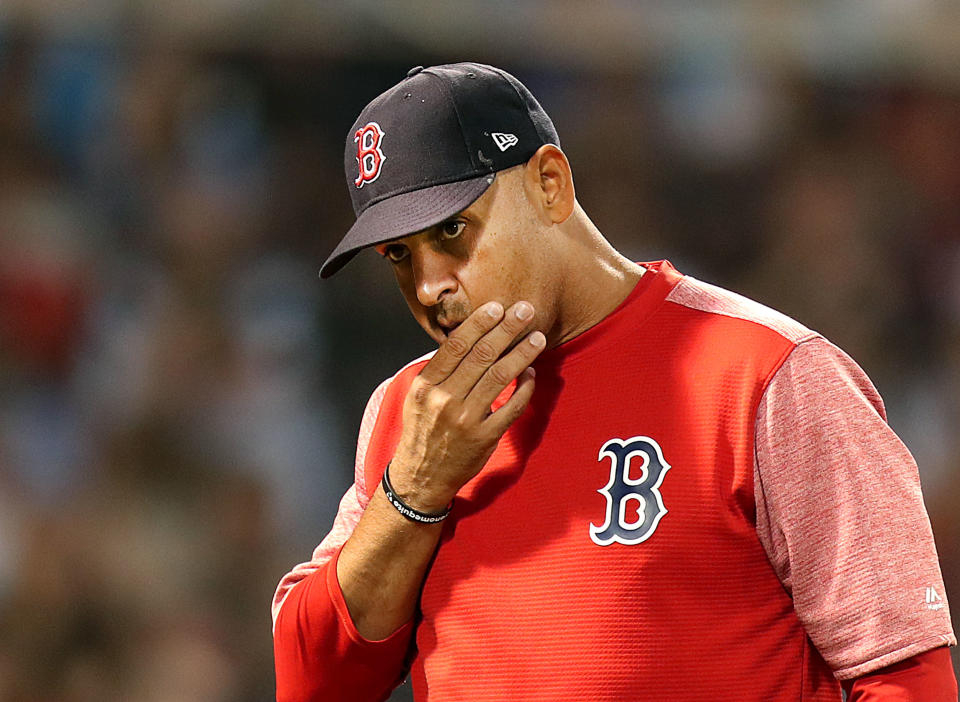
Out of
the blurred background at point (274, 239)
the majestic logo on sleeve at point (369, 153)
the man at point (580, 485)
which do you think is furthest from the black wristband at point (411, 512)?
the blurred background at point (274, 239)

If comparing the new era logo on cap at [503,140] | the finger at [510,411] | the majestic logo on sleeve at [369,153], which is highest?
the majestic logo on sleeve at [369,153]

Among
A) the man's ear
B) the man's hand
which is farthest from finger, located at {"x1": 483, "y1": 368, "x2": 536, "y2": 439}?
the man's ear

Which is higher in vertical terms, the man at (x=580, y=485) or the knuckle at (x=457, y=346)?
the knuckle at (x=457, y=346)

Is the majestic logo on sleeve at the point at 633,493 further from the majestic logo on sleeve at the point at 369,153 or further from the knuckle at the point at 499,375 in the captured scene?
the majestic logo on sleeve at the point at 369,153

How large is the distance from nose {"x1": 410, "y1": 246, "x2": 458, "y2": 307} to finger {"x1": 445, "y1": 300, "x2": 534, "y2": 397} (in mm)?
67

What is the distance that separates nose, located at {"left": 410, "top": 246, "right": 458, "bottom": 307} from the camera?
4.78 ft

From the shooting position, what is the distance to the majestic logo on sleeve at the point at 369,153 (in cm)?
150

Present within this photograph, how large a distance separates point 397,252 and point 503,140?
178 millimetres

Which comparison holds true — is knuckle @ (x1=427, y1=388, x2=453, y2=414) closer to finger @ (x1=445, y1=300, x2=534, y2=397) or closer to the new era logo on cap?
finger @ (x1=445, y1=300, x2=534, y2=397)

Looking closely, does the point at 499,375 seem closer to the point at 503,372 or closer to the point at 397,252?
the point at 503,372

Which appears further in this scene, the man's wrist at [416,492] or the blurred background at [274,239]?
the blurred background at [274,239]

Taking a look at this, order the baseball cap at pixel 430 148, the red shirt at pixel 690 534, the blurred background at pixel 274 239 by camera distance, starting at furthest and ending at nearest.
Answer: the blurred background at pixel 274 239, the baseball cap at pixel 430 148, the red shirt at pixel 690 534

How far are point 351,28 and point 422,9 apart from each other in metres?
0.23

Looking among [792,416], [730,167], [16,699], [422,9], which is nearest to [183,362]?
[16,699]
